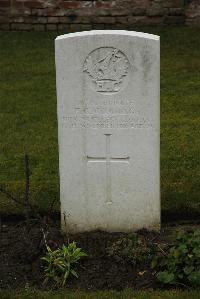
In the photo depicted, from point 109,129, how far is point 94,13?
7.84m

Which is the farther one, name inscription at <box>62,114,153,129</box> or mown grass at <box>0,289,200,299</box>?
name inscription at <box>62,114,153,129</box>

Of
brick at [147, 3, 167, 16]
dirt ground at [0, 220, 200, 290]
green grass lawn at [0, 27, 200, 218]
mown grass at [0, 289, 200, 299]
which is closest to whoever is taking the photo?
mown grass at [0, 289, 200, 299]

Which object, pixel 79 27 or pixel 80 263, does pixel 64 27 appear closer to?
pixel 79 27

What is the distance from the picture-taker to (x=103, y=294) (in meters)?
4.68

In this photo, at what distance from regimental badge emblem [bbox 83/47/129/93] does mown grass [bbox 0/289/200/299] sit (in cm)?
151

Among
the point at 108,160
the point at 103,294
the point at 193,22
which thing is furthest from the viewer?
the point at 193,22

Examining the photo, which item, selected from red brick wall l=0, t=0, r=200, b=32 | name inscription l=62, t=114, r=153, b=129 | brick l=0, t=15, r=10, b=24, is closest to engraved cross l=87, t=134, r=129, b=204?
name inscription l=62, t=114, r=153, b=129

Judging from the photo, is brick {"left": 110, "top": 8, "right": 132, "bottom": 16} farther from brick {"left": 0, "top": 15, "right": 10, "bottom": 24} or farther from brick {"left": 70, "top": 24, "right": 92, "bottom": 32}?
brick {"left": 0, "top": 15, "right": 10, "bottom": 24}

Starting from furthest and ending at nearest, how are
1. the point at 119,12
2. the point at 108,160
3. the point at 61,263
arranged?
the point at 119,12 → the point at 108,160 → the point at 61,263

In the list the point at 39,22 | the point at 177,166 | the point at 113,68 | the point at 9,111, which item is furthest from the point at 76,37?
the point at 39,22

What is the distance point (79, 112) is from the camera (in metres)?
5.27

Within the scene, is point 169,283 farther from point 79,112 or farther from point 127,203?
point 79,112

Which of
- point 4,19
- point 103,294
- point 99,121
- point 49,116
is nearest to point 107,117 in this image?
point 99,121

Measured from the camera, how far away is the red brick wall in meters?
12.7
